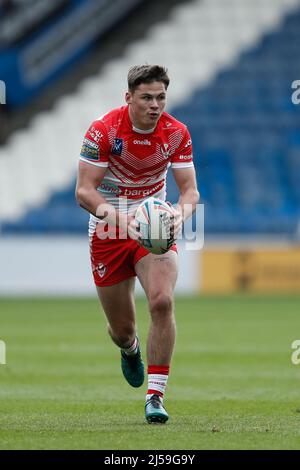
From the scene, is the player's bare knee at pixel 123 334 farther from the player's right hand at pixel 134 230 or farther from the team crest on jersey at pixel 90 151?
the team crest on jersey at pixel 90 151

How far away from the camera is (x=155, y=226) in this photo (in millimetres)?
7664

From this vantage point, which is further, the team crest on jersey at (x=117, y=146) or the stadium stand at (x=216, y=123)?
the stadium stand at (x=216, y=123)

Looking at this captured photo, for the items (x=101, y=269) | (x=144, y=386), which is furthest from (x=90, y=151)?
(x=144, y=386)

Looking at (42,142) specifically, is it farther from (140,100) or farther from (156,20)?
(140,100)

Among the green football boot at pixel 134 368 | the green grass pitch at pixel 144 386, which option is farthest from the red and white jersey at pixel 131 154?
the green grass pitch at pixel 144 386

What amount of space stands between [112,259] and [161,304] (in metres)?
0.89

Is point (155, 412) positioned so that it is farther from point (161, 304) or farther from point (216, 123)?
point (216, 123)

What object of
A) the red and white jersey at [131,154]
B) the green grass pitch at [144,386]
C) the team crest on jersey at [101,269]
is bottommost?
Answer: the green grass pitch at [144,386]

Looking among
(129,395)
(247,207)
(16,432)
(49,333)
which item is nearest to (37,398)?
(129,395)

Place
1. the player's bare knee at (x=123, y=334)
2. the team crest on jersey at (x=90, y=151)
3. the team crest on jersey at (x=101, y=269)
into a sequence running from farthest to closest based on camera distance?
the player's bare knee at (x=123, y=334)
the team crest on jersey at (x=101, y=269)
the team crest on jersey at (x=90, y=151)

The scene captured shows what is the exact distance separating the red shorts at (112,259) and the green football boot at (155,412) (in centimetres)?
113

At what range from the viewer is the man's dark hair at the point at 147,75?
7.89m

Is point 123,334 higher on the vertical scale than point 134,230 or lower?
lower

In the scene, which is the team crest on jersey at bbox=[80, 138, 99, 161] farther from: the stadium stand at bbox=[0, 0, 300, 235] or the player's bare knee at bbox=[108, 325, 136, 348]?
the stadium stand at bbox=[0, 0, 300, 235]
